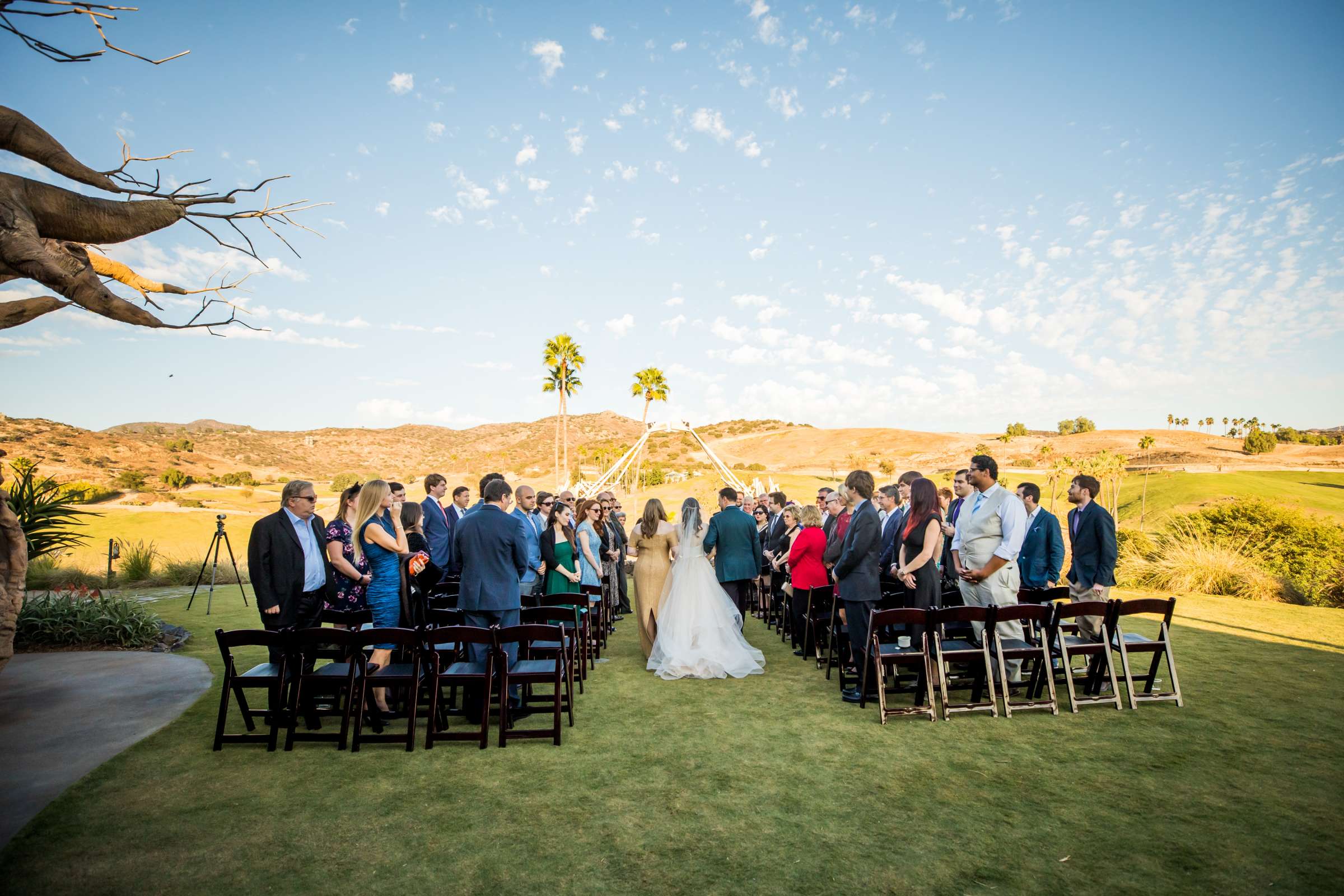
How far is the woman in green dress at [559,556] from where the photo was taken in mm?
7598

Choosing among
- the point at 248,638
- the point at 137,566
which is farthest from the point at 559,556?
the point at 137,566

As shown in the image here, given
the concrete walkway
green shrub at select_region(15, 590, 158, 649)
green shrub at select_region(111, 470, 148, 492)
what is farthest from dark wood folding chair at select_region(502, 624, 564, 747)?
green shrub at select_region(111, 470, 148, 492)

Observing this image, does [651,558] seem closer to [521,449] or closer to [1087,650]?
[1087,650]

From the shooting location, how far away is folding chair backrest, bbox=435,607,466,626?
650 cm

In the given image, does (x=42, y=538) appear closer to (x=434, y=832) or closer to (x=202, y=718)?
(x=202, y=718)

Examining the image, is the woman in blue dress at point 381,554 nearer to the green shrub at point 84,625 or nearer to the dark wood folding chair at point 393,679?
the dark wood folding chair at point 393,679

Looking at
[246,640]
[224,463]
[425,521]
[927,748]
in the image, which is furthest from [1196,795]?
[224,463]

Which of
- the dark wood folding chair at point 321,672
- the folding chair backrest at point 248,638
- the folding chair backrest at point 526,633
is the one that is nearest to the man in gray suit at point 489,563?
the folding chair backrest at point 526,633

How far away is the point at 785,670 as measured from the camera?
7621 millimetres

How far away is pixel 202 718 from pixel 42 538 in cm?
534

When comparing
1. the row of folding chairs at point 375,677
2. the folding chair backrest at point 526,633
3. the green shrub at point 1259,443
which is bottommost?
the row of folding chairs at point 375,677

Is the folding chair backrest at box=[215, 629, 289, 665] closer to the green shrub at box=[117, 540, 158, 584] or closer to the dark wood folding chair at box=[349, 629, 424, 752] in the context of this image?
the dark wood folding chair at box=[349, 629, 424, 752]

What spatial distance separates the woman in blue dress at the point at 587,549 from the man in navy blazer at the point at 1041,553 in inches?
187

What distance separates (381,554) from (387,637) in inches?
45.2
